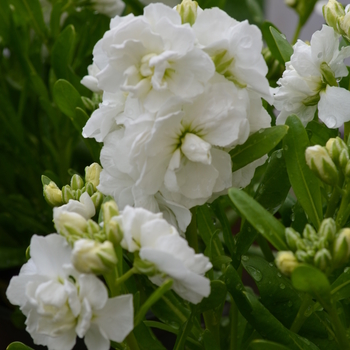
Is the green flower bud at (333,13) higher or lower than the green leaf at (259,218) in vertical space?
higher

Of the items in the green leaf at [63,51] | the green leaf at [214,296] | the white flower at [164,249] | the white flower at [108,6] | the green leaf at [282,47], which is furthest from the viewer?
the white flower at [108,6]

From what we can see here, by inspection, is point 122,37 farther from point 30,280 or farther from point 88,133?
point 30,280

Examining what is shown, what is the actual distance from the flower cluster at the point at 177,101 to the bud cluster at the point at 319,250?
83 mm

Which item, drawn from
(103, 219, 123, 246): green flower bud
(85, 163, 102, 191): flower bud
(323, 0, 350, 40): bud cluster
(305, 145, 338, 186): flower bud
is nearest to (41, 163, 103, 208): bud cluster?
(85, 163, 102, 191): flower bud

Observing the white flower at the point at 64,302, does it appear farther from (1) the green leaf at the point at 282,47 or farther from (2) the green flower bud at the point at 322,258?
(1) the green leaf at the point at 282,47

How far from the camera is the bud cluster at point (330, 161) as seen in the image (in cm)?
46

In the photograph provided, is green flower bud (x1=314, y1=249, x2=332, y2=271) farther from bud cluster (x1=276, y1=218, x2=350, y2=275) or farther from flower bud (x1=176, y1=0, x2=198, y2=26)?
flower bud (x1=176, y1=0, x2=198, y2=26)

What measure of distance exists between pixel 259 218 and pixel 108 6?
634mm

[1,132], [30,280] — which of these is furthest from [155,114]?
[1,132]

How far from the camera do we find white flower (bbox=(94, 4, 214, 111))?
1.40 ft

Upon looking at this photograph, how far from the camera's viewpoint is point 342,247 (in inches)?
16.2

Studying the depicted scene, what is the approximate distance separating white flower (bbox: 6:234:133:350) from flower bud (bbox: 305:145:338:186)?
199 millimetres

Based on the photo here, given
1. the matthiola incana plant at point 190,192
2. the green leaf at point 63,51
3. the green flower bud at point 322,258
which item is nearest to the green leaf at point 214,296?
the matthiola incana plant at point 190,192

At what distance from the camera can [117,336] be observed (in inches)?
16.2
